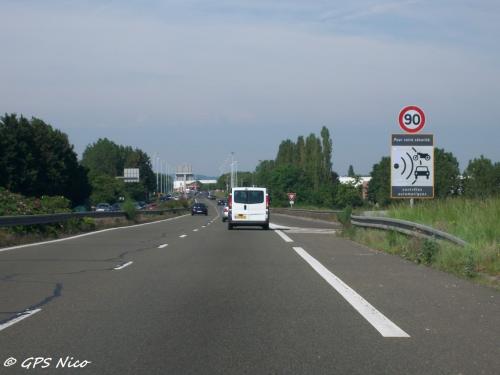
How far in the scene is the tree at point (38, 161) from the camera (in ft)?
269

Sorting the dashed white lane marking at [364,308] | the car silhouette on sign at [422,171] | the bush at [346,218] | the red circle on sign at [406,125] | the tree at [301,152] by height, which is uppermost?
the tree at [301,152]

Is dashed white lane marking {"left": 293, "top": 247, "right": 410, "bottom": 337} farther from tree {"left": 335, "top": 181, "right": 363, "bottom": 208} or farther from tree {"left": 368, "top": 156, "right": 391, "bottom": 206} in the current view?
tree {"left": 368, "top": 156, "right": 391, "bottom": 206}

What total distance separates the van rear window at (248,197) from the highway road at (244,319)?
19608 mm

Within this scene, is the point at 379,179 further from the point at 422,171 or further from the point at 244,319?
the point at 244,319

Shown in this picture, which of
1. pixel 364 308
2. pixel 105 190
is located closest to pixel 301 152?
pixel 105 190

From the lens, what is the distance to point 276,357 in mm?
7031

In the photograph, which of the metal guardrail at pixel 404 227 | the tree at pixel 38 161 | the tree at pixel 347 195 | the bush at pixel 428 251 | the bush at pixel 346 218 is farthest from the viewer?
the tree at pixel 347 195

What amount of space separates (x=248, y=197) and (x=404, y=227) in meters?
17.2

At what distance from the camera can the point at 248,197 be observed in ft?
119

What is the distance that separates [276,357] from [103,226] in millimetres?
32473

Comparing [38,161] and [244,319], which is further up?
[38,161]

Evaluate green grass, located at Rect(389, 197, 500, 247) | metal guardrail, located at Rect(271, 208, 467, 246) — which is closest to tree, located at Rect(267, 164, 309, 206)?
metal guardrail, located at Rect(271, 208, 467, 246)

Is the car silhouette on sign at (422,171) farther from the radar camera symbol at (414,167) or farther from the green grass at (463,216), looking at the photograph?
the green grass at (463,216)

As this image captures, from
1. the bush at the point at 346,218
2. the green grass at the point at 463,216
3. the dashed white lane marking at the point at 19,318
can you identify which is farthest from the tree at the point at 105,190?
the dashed white lane marking at the point at 19,318
